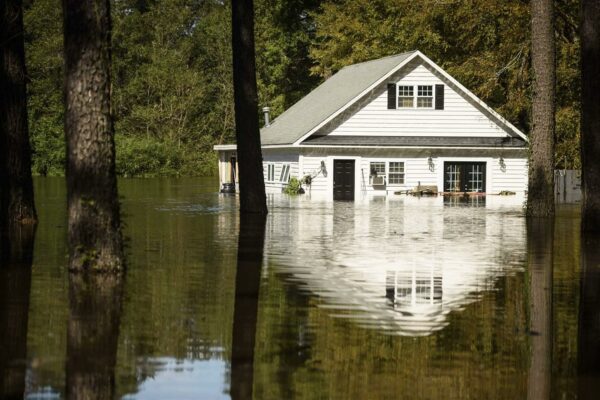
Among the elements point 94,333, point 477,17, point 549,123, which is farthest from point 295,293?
point 477,17

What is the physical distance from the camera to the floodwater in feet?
30.4

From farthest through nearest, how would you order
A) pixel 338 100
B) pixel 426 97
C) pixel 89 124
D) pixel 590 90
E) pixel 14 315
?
pixel 338 100 < pixel 426 97 < pixel 590 90 < pixel 89 124 < pixel 14 315

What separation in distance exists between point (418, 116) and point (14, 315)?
47.2 meters

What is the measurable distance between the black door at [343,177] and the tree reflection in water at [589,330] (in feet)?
122

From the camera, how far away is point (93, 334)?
1135 cm

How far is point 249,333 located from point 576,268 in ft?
29.2

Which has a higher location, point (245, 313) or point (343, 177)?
point (343, 177)

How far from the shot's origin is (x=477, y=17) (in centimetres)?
5241

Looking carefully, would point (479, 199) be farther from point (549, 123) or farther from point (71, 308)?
point (71, 308)

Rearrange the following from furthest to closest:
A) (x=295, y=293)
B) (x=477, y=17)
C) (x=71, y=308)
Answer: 1. (x=477, y=17)
2. (x=295, y=293)
3. (x=71, y=308)

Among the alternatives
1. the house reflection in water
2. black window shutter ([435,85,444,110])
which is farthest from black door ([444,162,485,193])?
the house reflection in water

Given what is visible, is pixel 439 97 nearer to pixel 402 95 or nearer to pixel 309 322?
pixel 402 95

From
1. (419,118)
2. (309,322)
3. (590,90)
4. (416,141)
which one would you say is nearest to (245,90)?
(590,90)

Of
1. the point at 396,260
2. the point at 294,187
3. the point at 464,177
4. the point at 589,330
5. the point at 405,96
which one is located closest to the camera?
the point at 589,330
